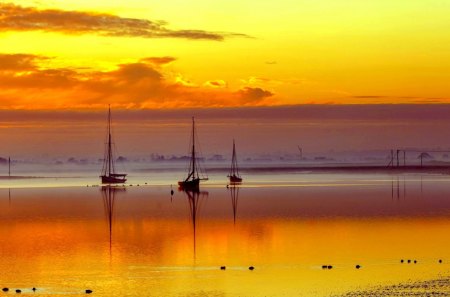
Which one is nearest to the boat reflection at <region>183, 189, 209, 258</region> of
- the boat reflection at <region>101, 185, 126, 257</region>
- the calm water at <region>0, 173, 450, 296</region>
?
the calm water at <region>0, 173, 450, 296</region>

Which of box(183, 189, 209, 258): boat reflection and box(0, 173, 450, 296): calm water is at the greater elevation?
box(183, 189, 209, 258): boat reflection

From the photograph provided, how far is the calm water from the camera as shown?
37375 millimetres

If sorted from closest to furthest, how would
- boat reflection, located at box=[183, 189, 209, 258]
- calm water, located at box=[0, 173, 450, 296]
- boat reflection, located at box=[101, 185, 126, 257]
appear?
calm water, located at box=[0, 173, 450, 296]
boat reflection, located at box=[101, 185, 126, 257]
boat reflection, located at box=[183, 189, 209, 258]

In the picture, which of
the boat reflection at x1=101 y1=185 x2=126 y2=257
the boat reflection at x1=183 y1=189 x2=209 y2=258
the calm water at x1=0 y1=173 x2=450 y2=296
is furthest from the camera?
the boat reflection at x1=183 y1=189 x2=209 y2=258

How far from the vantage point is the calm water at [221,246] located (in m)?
37.4

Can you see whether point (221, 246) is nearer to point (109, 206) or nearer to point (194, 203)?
point (109, 206)

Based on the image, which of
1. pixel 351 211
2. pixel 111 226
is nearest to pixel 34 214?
pixel 111 226

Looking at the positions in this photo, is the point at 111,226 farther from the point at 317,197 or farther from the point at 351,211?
the point at 317,197

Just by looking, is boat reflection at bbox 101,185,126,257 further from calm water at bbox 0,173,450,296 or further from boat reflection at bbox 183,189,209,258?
boat reflection at bbox 183,189,209,258

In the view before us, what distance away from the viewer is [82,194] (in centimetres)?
10894

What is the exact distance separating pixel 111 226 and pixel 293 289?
3042 cm

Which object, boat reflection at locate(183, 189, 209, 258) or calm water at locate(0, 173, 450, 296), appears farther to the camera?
boat reflection at locate(183, 189, 209, 258)

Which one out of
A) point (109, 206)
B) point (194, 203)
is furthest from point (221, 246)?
point (194, 203)

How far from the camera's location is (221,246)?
5016cm
